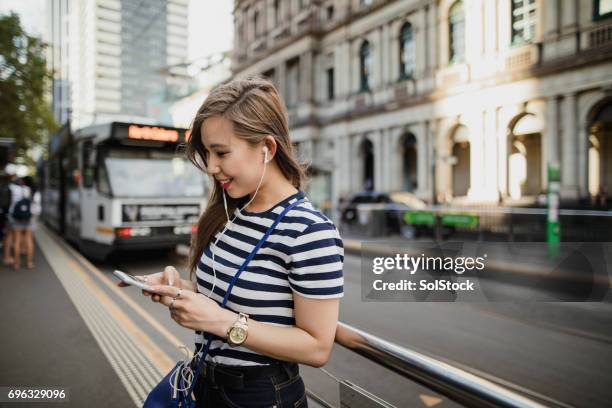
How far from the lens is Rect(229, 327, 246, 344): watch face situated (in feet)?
3.59

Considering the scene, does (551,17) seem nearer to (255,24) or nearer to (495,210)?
(495,210)

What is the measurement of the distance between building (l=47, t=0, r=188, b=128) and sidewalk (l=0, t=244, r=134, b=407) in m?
4.15

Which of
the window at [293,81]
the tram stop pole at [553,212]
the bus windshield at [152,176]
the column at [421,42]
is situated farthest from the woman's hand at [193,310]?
the window at [293,81]

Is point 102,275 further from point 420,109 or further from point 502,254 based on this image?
point 420,109

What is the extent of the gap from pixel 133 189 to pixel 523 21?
12285 mm

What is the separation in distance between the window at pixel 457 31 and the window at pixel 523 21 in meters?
2.31

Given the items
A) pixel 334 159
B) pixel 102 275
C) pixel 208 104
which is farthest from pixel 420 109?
pixel 208 104

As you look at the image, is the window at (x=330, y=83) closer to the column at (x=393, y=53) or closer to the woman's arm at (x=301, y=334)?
the column at (x=393, y=53)

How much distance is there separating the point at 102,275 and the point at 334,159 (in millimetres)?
20704

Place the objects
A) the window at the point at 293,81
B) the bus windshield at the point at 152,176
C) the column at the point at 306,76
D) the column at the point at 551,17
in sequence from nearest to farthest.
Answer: the bus windshield at the point at 152,176 < the column at the point at 551,17 < the column at the point at 306,76 < the window at the point at 293,81

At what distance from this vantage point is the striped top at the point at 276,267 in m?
1.13

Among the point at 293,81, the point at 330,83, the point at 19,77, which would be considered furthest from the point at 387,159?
the point at 19,77

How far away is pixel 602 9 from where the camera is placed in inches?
456

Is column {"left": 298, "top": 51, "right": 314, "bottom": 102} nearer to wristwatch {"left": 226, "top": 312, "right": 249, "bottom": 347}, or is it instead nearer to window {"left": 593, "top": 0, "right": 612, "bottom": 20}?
window {"left": 593, "top": 0, "right": 612, "bottom": 20}
